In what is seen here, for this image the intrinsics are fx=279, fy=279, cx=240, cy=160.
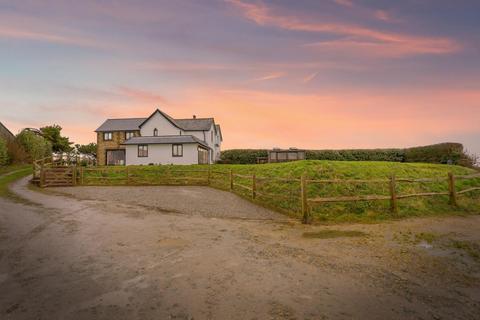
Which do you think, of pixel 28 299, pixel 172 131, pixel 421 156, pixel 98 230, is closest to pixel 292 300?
pixel 28 299

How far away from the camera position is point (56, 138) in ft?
199

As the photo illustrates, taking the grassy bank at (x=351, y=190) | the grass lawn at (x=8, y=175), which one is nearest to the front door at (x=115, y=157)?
the grass lawn at (x=8, y=175)

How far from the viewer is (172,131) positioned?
41.3m

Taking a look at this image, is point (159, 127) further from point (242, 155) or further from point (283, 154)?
point (283, 154)

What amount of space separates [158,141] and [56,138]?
37.3 metres

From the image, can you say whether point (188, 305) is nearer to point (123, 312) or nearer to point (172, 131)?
point (123, 312)

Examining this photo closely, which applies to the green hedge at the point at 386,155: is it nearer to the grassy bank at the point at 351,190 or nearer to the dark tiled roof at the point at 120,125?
the grassy bank at the point at 351,190

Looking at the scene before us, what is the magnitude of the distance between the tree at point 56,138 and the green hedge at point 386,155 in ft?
132

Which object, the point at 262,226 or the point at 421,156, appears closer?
the point at 262,226

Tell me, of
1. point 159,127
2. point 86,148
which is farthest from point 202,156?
point 86,148

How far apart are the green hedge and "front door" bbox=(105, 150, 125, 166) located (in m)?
16.4

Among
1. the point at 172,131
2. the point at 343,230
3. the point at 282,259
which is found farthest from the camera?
the point at 172,131

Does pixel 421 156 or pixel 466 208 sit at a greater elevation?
pixel 421 156

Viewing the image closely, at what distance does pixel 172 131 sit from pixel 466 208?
35360mm
